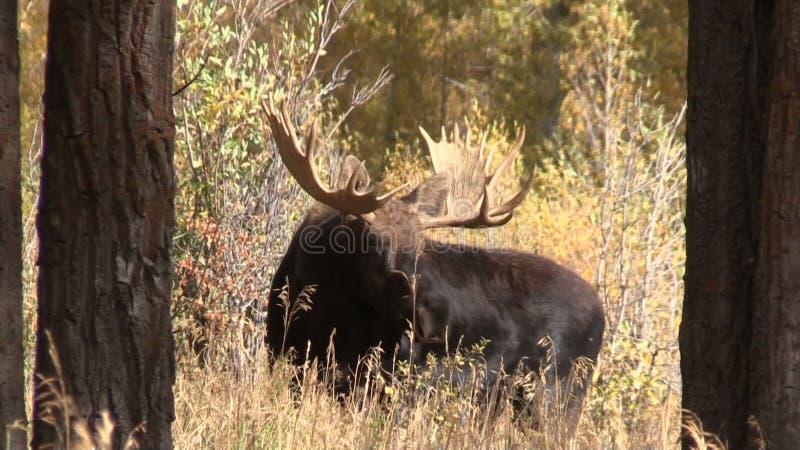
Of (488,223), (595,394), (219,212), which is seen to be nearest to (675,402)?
(595,394)

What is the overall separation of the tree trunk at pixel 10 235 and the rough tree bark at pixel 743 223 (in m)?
2.30

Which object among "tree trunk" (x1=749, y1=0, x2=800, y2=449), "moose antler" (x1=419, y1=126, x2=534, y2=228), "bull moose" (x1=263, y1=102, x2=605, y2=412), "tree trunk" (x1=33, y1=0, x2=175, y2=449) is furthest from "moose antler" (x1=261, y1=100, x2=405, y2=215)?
"tree trunk" (x1=33, y1=0, x2=175, y2=449)

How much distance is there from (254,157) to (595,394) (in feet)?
10.2

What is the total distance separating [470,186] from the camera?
8.63 meters

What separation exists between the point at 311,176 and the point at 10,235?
13.6 feet

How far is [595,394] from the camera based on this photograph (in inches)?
322

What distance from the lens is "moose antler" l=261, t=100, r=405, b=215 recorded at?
730 cm

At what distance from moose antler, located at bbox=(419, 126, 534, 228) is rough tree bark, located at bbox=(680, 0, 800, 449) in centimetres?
345

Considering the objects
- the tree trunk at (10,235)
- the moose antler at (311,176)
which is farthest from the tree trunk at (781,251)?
the moose antler at (311,176)

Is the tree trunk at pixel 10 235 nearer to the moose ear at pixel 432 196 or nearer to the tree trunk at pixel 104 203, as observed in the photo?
the tree trunk at pixel 104 203

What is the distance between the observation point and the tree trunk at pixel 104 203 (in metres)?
3.54

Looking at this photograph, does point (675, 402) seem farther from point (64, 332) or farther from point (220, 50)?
point (64, 332)

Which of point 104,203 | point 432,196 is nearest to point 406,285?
point 432,196

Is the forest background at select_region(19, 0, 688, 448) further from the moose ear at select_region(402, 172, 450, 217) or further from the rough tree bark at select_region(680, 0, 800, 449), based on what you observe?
the moose ear at select_region(402, 172, 450, 217)
